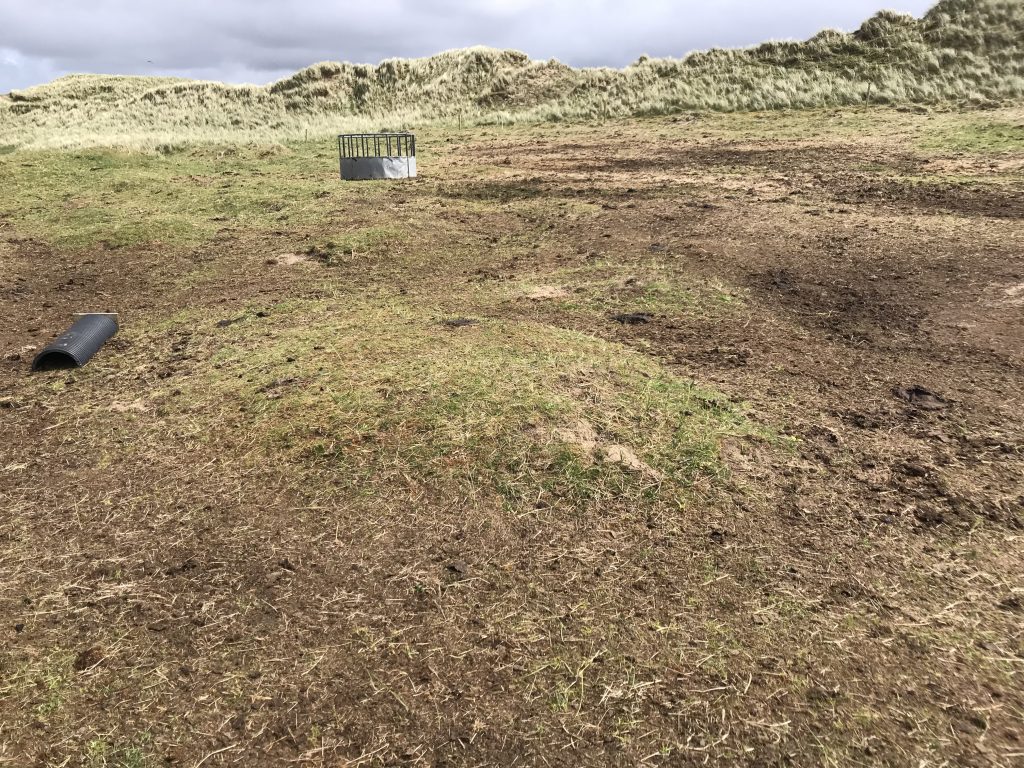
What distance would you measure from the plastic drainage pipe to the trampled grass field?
0.59 ft

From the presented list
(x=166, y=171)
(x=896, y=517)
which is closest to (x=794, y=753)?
(x=896, y=517)

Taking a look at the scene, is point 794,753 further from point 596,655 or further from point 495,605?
point 495,605

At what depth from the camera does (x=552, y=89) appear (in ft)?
99.8

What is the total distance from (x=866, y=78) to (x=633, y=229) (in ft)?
62.0

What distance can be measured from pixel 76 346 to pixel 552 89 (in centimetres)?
2832

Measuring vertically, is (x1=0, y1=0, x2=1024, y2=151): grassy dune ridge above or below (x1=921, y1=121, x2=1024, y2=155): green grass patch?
above

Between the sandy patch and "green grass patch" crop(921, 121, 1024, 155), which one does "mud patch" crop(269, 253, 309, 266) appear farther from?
"green grass patch" crop(921, 121, 1024, 155)

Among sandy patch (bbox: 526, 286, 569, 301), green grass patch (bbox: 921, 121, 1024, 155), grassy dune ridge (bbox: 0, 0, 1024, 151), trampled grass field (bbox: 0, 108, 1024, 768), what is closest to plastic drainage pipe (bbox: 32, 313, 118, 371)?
trampled grass field (bbox: 0, 108, 1024, 768)

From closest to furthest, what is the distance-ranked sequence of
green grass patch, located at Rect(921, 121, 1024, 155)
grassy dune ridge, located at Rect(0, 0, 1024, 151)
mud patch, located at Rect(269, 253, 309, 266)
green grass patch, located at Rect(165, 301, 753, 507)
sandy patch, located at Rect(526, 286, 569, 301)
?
green grass patch, located at Rect(165, 301, 753, 507), sandy patch, located at Rect(526, 286, 569, 301), mud patch, located at Rect(269, 253, 309, 266), green grass patch, located at Rect(921, 121, 1024, 155), grassy dune ridge, located at Rect(0, 0, 1024, 151)

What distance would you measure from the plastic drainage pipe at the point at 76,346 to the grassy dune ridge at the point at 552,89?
18213mm

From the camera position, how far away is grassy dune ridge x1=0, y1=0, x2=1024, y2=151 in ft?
74.1

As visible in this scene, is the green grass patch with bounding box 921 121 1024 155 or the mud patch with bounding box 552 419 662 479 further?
the green grass patch with bounding box 921 121 1024 155

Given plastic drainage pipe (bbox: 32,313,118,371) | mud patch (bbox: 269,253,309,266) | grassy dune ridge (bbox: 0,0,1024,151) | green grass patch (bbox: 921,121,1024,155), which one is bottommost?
plastic drainage pipe (bbox: 32,313,118,371)

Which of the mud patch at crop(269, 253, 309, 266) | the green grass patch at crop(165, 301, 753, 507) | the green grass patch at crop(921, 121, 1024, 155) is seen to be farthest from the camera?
the green grass patch at crop(921, 121, 1024, 155)
